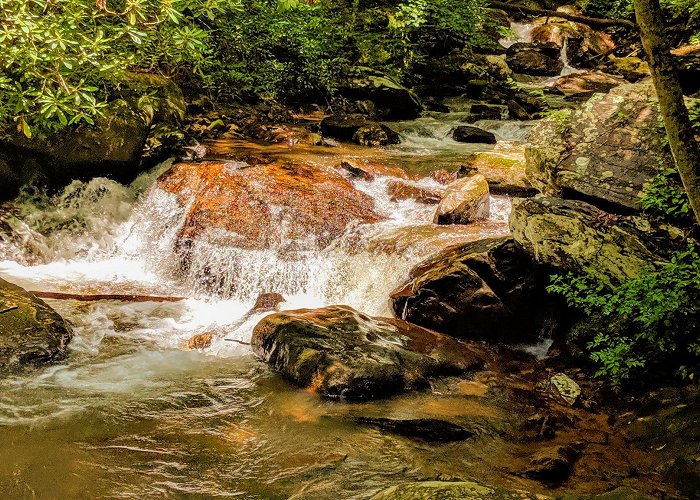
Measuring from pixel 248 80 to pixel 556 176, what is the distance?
33.0ft

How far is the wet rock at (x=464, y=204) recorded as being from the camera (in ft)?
27.2

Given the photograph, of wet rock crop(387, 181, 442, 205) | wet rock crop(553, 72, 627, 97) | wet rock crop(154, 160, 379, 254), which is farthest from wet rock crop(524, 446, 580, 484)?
wet rock crop(553, 72, 627, 97)

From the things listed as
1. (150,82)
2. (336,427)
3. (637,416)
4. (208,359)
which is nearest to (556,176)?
(637,416)

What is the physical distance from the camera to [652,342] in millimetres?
4852

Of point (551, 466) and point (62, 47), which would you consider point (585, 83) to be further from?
point (551, 466)

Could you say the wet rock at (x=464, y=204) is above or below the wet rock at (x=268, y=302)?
above

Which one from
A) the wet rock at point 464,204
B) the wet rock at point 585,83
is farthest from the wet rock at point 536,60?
the wet rock at point 464,204

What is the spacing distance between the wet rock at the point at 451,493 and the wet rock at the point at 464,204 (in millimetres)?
5833

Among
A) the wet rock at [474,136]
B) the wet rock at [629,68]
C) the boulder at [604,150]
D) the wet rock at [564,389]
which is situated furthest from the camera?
the wet rock at [629,68]

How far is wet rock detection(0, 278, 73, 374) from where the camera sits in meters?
5.04

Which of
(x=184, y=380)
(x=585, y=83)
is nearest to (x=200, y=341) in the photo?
(x=184, y=380)

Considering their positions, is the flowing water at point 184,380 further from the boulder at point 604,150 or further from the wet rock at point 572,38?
the wet rock at point 572,38

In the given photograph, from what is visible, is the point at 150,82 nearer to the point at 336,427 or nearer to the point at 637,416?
the point at 336,427

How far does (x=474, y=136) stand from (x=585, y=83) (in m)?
8.67
